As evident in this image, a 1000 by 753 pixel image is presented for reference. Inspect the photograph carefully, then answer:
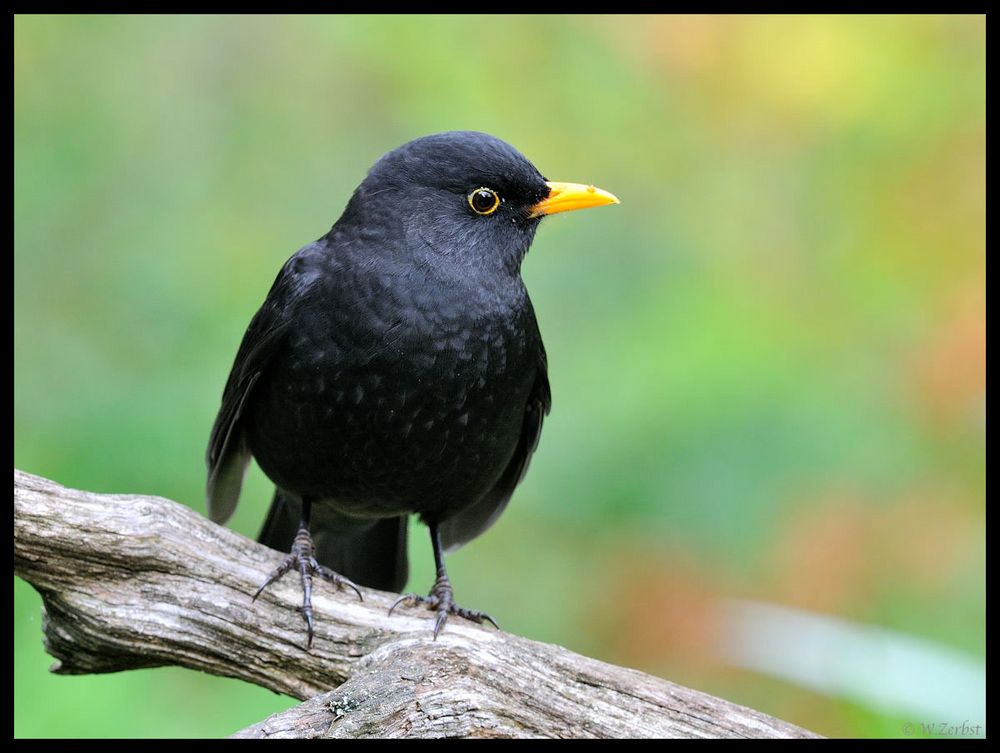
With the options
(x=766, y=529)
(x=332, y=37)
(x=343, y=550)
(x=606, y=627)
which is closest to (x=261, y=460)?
(x=343, y=550)

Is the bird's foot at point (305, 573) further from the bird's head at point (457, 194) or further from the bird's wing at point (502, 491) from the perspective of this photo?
the bird's head at point (457, 194)

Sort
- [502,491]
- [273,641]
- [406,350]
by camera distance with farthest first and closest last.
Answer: [502,491], [406,350], [273,641]

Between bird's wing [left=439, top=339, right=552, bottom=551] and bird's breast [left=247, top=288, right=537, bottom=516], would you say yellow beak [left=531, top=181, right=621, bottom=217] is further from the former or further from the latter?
bird's wing [left=439, top=339, right=552, bottom=551]

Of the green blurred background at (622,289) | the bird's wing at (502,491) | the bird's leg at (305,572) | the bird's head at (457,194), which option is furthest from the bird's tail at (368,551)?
the bird's head at (457,194)

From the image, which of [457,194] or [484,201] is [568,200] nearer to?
[484,201]

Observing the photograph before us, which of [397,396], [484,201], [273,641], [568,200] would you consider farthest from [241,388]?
[568,200]

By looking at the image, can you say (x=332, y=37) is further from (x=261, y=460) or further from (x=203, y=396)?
(x=261, y=460)

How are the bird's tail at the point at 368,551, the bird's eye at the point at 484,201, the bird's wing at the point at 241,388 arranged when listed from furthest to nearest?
the bird's tail at the point at 368,551 < the bird's eye at the point at 484,201 < the bird's wing at the point at 241,388
